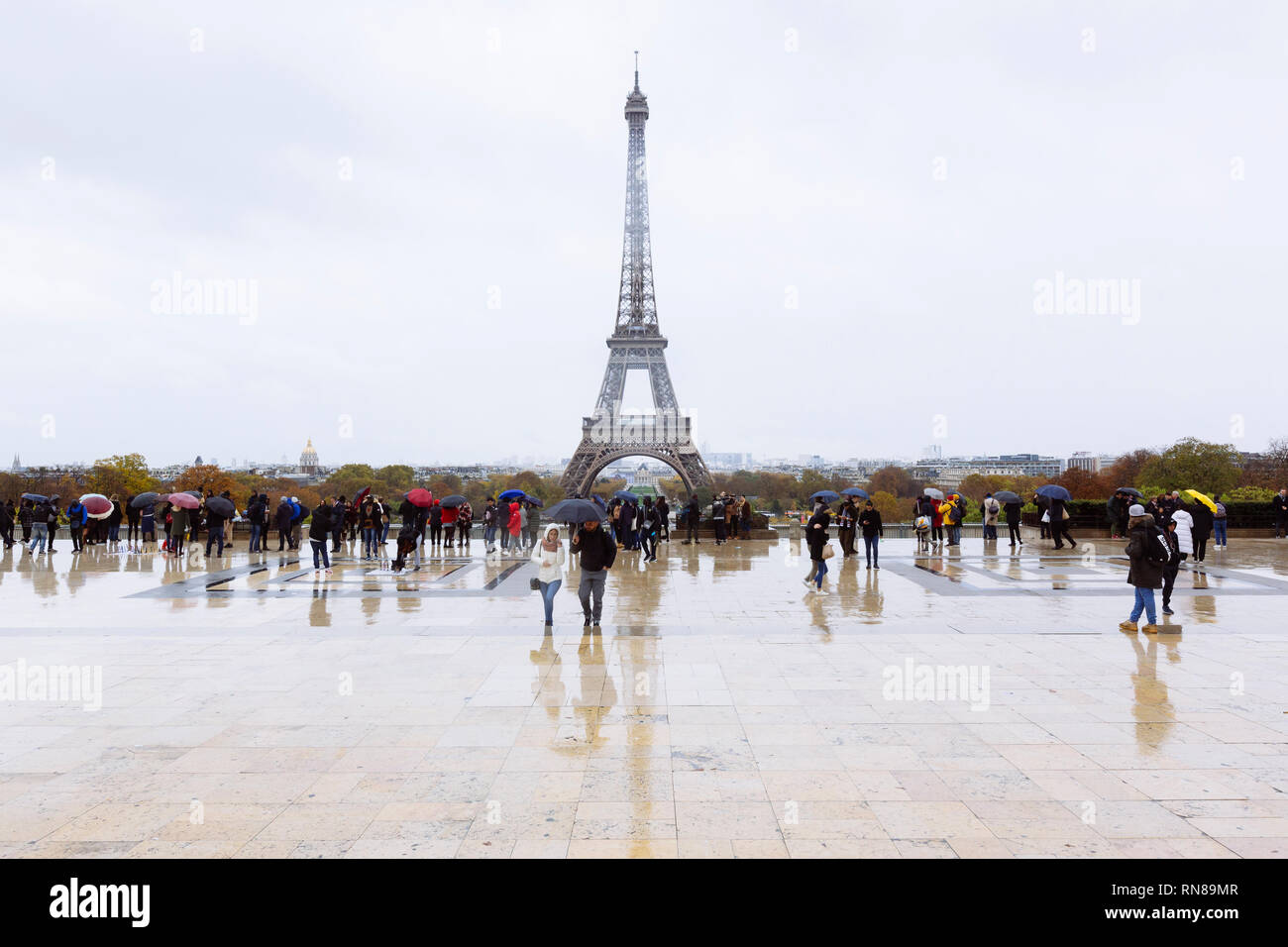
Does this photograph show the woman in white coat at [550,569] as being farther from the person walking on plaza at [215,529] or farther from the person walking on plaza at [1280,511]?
the person walking on plaza at [1280,511]

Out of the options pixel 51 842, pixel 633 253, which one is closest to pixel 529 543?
pixel 51 842

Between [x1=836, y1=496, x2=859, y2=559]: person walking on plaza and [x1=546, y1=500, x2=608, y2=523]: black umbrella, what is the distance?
9.90m

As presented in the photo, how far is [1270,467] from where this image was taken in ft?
222

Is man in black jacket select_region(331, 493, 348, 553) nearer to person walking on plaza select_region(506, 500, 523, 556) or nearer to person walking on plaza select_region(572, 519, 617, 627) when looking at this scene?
person walking on plaza select_region(506, 500, 523, 556)

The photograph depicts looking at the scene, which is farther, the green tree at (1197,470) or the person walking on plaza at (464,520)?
the green tree at (1197,470)

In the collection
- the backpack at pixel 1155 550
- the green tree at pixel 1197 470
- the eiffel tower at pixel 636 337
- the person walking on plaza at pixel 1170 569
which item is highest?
the eiffel tower at pixel 636 337

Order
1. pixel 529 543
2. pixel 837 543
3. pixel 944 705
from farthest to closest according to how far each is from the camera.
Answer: pixel 837 543 → pixel 529 543 → pixel 944 705

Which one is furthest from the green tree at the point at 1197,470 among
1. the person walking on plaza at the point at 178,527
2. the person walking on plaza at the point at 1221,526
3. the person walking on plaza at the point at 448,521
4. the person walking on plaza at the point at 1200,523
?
the person walking on plaza at the point at 178,527

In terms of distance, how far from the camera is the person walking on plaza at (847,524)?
65.3 feet

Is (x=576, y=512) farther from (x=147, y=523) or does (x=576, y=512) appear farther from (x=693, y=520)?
(x=147, y=523)

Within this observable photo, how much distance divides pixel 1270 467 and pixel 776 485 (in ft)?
167

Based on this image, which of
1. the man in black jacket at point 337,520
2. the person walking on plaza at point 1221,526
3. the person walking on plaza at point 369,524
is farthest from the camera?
the person walking on plaza at point 1221,526

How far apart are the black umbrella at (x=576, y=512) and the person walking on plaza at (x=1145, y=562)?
6.39m
